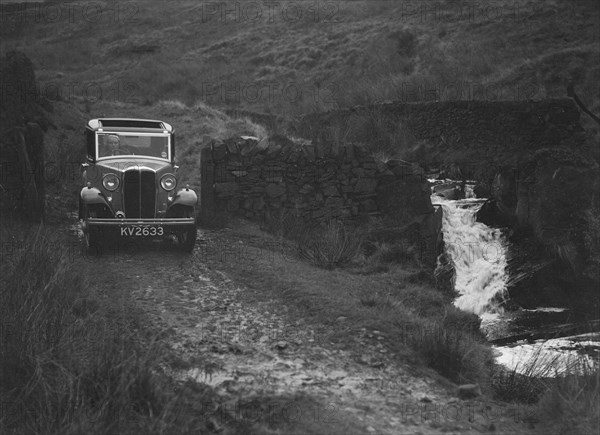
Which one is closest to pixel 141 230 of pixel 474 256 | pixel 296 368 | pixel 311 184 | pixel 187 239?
pixel 187 239

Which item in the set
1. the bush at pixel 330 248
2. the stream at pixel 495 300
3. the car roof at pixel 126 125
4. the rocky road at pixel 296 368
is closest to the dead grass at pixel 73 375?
the rocky road at pixel 296 368

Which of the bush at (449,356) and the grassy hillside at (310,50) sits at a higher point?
the grassy hillside at (310,50)

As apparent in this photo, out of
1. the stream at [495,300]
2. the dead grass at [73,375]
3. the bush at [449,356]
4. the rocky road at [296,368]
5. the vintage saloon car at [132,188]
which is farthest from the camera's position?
the vintage saloon car at [132,188]

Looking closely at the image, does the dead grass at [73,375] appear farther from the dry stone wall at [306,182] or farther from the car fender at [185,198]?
the dry stone wall at [306,182]

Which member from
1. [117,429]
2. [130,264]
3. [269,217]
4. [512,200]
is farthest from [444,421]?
[512,200]

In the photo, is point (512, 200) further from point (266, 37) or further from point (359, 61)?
point (266, 37)

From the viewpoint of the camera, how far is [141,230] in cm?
1076

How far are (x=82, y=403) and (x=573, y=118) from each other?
18.5 m

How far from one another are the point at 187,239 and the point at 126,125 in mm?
2335

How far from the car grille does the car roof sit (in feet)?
3.05

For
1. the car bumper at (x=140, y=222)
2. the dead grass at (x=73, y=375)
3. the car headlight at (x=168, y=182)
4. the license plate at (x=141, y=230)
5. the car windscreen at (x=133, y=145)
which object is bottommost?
the license plate at (x=141, y=230)

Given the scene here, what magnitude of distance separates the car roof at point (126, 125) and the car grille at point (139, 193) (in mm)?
929

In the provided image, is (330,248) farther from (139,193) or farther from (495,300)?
(495,300)

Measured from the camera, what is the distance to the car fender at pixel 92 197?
10797 millimetres
